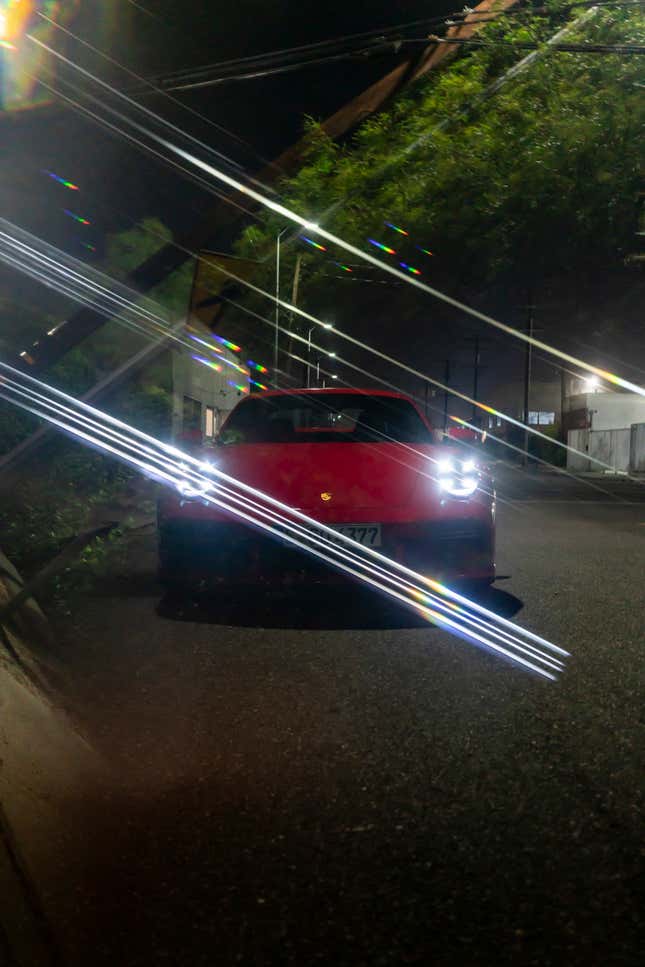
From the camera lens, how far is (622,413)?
54688mm

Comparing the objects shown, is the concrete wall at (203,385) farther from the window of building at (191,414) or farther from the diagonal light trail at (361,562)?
the diagonal light trail at (361,562)

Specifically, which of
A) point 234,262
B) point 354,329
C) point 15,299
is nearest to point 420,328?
point 354,329

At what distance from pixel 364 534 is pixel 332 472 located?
52cm

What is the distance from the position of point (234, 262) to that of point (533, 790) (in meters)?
31.3

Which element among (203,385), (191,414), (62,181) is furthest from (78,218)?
(203,385)

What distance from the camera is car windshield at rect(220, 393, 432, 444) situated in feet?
23.2

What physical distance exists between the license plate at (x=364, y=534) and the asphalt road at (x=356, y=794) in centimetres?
52

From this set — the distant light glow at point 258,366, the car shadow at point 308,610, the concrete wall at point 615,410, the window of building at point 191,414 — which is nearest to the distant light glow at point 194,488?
the car shadow at point 308,610

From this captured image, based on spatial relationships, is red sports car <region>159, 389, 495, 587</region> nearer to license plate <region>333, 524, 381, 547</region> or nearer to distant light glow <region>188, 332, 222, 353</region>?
license plate <region>333, 524, 381, 547</region>

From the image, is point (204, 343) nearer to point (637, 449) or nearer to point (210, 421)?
point (210, 421)

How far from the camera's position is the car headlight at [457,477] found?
5.81m

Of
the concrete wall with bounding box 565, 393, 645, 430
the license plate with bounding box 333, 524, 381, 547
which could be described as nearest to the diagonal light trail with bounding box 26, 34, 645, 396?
the license plate with bounding box 333, 524, 381, 547

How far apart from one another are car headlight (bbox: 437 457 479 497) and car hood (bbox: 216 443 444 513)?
0.24 feet

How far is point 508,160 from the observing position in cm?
2247
